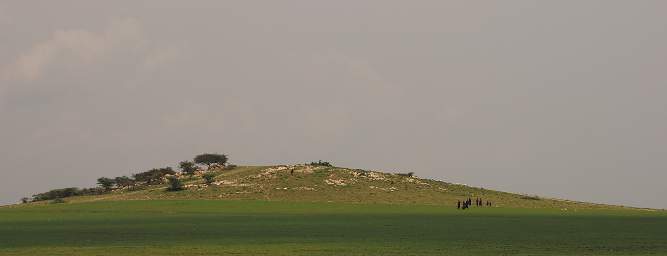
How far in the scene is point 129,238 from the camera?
193 ft

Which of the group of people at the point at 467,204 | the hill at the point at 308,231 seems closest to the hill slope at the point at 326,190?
the hill at the point at 308,231

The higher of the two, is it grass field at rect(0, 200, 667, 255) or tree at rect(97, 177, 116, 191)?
tree at rect(97, 177, 116, 191)

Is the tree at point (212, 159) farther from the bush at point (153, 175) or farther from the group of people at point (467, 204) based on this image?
the group of people at point (467, 204)

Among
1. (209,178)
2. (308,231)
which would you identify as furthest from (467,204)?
(308,231)

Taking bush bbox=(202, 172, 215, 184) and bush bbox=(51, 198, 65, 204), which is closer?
bush bbox=(51, 198, 65, 204)

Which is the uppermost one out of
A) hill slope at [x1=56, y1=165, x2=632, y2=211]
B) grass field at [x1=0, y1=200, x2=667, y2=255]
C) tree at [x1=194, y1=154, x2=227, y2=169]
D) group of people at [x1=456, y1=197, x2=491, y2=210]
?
tree at [x1=194, y1=154, x2=227, y2=169]

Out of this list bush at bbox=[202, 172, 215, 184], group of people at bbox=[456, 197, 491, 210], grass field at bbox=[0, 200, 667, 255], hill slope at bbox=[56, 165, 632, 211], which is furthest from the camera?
bush at bbox=[202, 172, 215, 184]

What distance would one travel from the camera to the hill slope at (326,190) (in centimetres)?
13825

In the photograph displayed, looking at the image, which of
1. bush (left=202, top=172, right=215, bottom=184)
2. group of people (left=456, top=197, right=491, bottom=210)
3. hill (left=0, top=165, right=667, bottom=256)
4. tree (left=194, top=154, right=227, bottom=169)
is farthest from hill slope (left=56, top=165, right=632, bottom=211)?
tree (left=194, top=154, right=227, bottom=169)

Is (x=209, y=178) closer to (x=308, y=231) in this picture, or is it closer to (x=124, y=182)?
(x=124, y=182)

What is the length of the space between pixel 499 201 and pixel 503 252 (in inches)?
4005

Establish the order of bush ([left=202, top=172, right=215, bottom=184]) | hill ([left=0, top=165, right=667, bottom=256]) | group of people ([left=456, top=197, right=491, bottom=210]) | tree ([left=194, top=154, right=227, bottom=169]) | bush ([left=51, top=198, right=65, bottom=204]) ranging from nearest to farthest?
hill ([left=0, top=165, right=667, bottom=256]) → group of people ([left=456, top=197, right=491, bottom=210]) → bush ([left=51, top=198, right=65, bottom=204]) → bush ([left=202, top=172, right=215, bottom=184]) → tree ([left=194, top=154, right=227, bottom=169])

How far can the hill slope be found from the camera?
454ft

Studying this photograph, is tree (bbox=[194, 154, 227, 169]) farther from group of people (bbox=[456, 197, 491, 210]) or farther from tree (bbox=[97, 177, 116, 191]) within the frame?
group of people (bbox=[456, 197, 491, 210])
